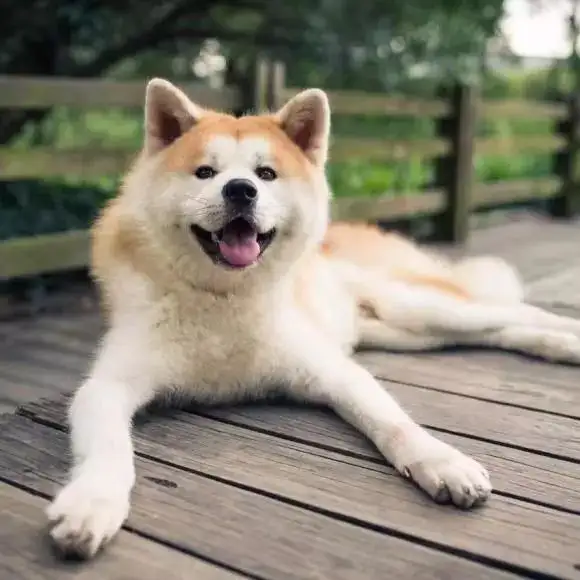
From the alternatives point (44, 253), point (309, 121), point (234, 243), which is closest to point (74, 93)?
point (44, 253)

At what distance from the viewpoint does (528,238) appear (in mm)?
5523

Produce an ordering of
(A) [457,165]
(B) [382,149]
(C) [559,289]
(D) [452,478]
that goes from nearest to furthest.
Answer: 1. (D) [452,478]
2. (C) [559,289]
3. (B) [382,149]
4. (A) [457,165]

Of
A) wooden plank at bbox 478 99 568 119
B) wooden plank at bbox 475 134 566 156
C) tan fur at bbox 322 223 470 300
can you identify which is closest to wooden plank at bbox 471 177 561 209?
wooden plank at bbox 475 134 566 156

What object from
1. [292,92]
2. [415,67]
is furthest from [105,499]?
[415,67]

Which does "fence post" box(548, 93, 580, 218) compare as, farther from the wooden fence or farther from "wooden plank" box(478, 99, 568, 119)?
"wooden plank" box(478, 99, 568, 119)

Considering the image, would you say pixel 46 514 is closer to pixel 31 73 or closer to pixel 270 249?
pixel 270 249

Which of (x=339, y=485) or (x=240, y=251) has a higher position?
(x=240, y=251)

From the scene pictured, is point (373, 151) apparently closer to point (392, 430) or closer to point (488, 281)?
point (488, 281)

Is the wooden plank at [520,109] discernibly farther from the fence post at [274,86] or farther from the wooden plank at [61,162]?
the wooden plank at [61,162]

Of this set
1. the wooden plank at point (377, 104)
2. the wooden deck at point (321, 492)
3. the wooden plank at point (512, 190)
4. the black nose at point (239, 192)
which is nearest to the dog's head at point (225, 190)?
the black nose at point (239, 192)

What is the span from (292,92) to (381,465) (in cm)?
287

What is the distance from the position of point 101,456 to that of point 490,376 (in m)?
1.20

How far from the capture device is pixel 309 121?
211cm

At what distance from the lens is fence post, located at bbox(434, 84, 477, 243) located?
5305 millimetres
